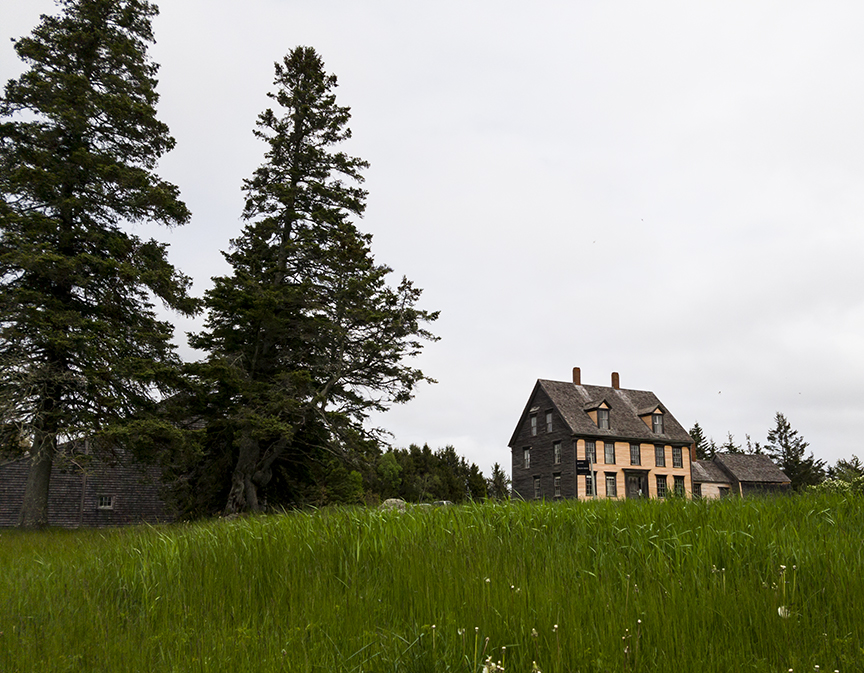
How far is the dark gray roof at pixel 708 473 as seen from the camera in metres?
54.5

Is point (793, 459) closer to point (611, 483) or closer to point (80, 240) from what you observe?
point (611, 483)

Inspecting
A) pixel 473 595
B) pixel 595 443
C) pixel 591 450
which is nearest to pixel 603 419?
pixel 595 443

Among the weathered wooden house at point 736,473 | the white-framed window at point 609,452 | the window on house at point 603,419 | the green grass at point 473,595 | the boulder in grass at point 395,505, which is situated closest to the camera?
the green grass at point 473,595

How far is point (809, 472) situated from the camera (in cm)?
6506

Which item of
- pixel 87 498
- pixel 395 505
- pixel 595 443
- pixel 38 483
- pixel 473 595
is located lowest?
pixel 87 498

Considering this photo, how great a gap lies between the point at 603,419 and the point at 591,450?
3.60 metres

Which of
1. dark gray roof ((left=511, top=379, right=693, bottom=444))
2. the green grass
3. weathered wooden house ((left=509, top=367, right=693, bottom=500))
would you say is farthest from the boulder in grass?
dark gray roof ((left=511, top=379, right=693, bottom=444))

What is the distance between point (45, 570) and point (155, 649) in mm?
4139

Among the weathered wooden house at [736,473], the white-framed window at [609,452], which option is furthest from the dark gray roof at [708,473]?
the white-framed window at [609,452]

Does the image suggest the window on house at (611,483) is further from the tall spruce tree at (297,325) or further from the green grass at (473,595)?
the green grass at (473,595)

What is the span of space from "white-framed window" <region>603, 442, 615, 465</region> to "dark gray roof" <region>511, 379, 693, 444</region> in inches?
28.1

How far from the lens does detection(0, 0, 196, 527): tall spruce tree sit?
18016 millimetres

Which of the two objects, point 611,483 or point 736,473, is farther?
point 736,473

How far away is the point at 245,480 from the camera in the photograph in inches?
882
